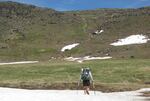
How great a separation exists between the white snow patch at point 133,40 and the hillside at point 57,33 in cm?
245

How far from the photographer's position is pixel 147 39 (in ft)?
401

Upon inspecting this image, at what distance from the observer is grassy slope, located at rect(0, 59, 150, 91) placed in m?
58.1

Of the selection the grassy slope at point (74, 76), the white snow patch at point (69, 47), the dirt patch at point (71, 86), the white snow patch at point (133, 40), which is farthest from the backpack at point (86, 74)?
the white snow patch at point (69, 47)

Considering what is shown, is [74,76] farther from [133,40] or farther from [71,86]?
[133,40]

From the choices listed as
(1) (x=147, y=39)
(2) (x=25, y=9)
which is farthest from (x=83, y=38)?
(2) (x=25, y=9)

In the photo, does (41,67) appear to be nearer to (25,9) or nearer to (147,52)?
(147,52)

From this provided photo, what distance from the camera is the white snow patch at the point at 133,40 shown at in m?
122

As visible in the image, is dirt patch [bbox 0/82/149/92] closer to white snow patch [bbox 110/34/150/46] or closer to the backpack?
the backpack

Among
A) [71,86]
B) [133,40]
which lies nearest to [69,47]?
[133,40]

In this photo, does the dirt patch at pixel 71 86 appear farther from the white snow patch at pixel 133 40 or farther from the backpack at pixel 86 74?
the white snow patch at pixel 133 40

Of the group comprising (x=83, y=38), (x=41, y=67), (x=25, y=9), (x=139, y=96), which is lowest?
(x=139, y=96)

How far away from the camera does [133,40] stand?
12531 cm

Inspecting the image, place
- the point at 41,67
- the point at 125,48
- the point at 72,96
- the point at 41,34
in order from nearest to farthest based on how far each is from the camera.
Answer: the point at 72,96 < the point at 41,67 < the point at 125,48 < the point at 41,34

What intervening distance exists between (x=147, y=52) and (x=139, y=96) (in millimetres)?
57175
